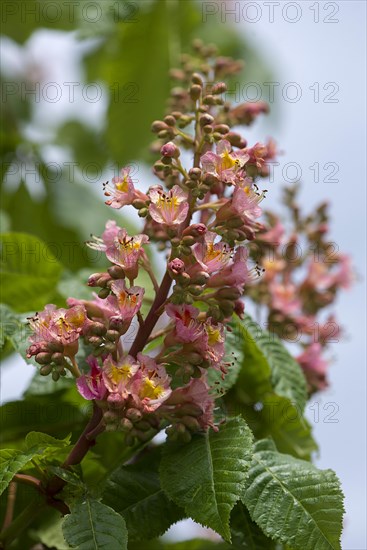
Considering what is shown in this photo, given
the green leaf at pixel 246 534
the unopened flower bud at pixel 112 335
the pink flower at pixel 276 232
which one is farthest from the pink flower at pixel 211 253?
the pink flower at pixel 276 232

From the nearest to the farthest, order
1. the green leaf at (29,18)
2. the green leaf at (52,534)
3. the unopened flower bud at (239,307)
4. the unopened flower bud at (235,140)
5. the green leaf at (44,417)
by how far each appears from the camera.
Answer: the unopened flower bud at (239,307), the unopened flower bud at (235,140), the green leaf at (52,534), the green leaf at (44,417), the green leaf at (29,18)

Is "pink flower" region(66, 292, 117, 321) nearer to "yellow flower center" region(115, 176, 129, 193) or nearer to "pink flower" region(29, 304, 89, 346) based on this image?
"pink flower" region(29, 304, 89, 346)

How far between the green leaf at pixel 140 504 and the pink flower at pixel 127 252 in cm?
46

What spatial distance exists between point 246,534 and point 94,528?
426mm

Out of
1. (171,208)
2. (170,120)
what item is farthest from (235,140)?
(171,208)

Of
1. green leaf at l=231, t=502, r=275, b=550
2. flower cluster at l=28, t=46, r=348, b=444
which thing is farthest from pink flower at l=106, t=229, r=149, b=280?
green leaf at l=231, t=502, r=275, b=550

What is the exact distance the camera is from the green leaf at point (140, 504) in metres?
1.83

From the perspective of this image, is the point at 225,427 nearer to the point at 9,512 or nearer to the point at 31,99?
the point at 9,512

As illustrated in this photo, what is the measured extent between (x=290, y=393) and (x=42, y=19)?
6.91 feet

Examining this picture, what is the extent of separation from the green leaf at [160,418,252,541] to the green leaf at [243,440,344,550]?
74 mm

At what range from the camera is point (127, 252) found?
1749 mm

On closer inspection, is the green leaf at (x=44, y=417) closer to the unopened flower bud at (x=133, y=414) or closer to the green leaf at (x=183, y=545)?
the green leaf at (x=183, y=545)

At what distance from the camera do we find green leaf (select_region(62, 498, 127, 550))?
1566 millimetres

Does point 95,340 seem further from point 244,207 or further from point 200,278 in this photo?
point 244,207
